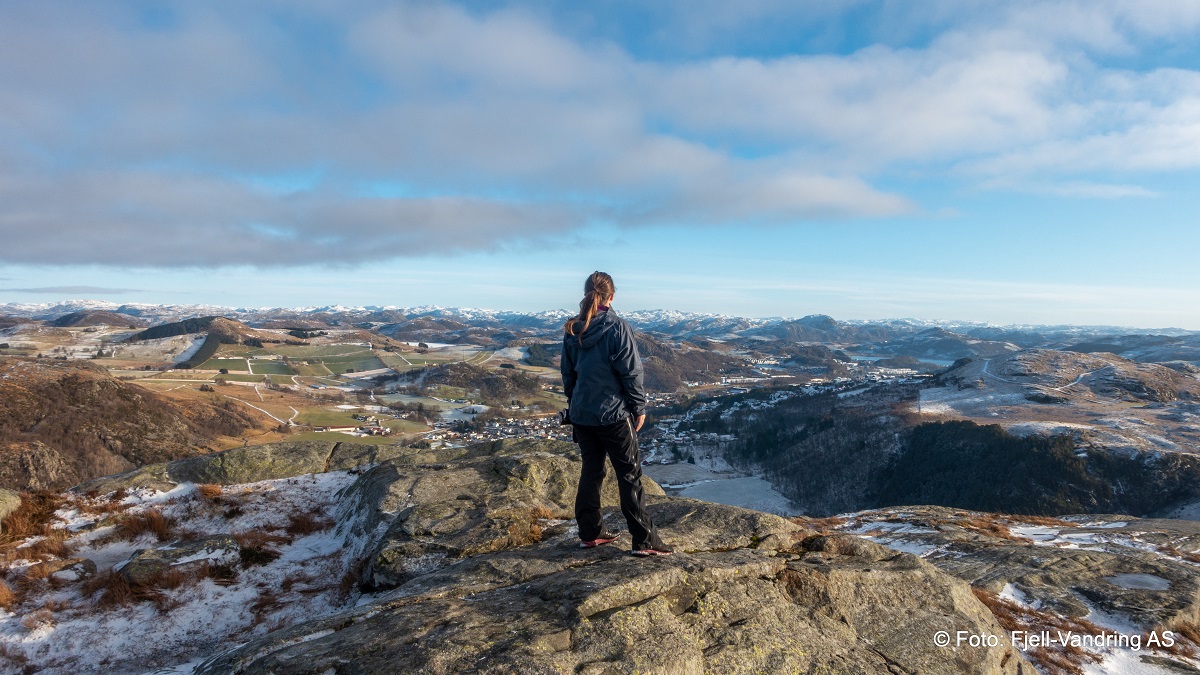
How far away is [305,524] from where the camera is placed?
47.0ft

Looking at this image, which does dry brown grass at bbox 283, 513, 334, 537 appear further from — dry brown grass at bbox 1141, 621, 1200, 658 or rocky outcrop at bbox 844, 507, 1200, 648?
dry brown grass at bbox 1141, 621, 1200, 658

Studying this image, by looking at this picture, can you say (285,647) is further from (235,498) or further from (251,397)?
(251,397)

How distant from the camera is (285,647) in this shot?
588cm

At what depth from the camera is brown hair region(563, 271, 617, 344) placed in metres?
7.78

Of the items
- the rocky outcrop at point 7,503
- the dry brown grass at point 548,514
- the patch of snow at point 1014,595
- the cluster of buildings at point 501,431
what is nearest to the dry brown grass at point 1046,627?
the patch of snow at point 1014,595

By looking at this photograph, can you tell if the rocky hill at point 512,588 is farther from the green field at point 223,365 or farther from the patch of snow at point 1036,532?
the green field at point 223,365

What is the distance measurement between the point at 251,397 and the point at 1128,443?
8031 inches

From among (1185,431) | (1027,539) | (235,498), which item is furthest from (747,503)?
(235,498)

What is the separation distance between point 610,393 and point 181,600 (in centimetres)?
914

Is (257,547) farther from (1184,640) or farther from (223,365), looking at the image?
(223,365)

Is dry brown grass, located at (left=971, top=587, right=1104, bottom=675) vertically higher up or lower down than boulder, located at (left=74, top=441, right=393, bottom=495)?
higher up

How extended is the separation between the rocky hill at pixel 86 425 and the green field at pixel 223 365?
6141 centimetres

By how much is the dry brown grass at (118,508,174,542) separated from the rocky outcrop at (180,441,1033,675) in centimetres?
Result: 692

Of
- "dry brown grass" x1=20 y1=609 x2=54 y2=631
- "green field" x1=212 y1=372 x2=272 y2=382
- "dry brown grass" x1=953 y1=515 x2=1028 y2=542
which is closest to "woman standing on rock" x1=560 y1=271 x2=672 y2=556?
"dry brown grass" x1=20 y1=609 x2=54 y2=631
